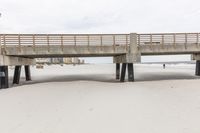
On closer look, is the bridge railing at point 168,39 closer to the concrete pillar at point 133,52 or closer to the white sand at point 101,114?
the concrete pillar at point 133,52

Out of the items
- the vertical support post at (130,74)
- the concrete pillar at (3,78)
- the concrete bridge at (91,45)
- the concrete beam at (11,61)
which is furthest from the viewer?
the vertical support post at (130,74)

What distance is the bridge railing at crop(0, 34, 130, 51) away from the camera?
67.6 feet

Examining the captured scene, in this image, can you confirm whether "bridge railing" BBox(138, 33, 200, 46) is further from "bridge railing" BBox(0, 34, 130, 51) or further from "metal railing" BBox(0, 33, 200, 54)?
"bridge railing" BBox(0, 34, 130, 51)

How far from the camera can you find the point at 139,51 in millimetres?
22203

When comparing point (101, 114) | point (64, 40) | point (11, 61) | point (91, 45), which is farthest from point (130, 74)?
point (101, 114)

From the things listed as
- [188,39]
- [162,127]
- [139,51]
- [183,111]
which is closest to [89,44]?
[139,51]

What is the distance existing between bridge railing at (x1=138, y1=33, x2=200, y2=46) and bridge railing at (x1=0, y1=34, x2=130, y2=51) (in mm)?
1481

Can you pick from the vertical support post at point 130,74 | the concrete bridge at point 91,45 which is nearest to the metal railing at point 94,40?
the concrete bridge at point 91,45

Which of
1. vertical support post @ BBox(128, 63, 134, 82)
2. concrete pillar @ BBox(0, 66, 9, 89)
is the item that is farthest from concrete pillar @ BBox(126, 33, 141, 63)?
concrete pillar @ BBox(0, 66, 9, 89)

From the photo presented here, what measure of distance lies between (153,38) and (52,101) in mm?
12941

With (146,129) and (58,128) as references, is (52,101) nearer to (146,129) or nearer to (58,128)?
(58,128)

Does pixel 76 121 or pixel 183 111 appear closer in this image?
pixel 76 121

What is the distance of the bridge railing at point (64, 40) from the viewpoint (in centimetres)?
2061

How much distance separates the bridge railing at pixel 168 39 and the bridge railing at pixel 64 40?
1481 mm
